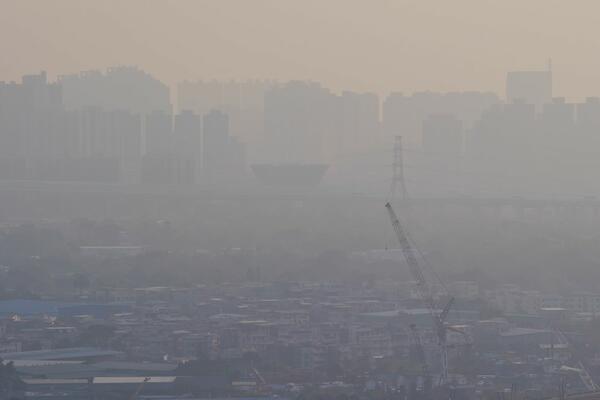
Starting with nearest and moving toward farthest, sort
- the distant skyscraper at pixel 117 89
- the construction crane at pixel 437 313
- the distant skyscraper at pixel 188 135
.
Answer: the construction crane at pixel 437 313 < the distant skyscraper at pixel 188 135 < the distant skyscraper at pixel 117 89

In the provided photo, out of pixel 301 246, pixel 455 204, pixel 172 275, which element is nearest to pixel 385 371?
pixel 172 275

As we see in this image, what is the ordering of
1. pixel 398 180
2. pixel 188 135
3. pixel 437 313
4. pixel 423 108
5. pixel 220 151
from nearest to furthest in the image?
pixel 437 313, pixel 398 180, pixel 220 151, pixel 188 135, pixel 423 108

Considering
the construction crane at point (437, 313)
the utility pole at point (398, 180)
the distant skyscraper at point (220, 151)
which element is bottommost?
the construction crane at point (437, 313)

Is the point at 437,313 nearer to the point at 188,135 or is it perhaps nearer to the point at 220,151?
the point at 220,151

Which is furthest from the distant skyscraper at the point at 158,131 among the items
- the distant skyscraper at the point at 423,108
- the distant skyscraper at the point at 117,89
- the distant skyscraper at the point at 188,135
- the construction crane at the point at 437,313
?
the construction crane at the point at 437,313

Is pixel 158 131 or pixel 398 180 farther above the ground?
pixel 158 131

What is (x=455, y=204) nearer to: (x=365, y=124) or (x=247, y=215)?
(x=247, y=215)

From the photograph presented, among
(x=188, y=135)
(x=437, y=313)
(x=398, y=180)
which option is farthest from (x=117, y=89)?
(x=437, y=313)

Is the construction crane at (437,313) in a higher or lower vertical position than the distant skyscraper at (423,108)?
lower

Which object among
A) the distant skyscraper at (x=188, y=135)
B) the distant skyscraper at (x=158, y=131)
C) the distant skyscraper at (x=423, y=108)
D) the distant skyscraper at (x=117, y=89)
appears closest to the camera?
the distant skyscraper at (x=188, y=135)

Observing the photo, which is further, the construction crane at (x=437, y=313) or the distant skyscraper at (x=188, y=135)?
the distant skyscraper at (x=188, y=135)

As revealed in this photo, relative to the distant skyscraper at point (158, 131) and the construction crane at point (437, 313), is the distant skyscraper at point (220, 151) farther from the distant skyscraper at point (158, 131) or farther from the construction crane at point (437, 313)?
the construction crane at point (437, 313)

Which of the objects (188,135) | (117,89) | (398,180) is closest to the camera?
(398,180)
